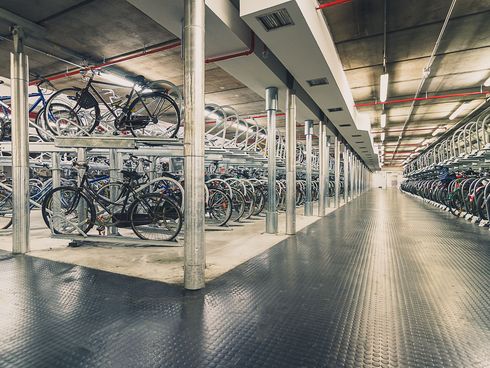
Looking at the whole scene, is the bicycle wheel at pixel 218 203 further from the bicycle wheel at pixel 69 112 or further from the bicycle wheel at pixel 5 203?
the bicycle wheel at pixel 5 203

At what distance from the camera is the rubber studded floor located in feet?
4.32

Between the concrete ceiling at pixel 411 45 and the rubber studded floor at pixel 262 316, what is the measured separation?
3.54 m

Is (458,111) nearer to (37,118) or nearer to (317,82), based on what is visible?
(317,82)

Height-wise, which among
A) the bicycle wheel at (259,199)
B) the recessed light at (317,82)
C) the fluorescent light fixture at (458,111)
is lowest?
the bicycle wheel at (259,199)

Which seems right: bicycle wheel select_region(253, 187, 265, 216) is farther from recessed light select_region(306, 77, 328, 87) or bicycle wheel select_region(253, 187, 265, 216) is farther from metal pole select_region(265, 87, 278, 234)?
recessed light select_region(306, 77, 328, 87)

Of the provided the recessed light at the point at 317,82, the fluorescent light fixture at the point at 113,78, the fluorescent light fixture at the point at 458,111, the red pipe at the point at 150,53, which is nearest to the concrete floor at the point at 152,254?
the red pipe at the point at 150,53

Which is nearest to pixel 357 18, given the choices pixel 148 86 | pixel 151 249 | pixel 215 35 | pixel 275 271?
pixel 215 35

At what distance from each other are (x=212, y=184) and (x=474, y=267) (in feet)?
13.1

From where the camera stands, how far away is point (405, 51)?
554 cm

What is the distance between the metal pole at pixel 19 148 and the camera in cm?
324

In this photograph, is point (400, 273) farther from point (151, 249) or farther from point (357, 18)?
point (357, 18)

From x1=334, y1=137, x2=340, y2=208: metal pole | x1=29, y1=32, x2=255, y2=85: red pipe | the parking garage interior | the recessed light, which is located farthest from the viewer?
x1=334, y1=137, x2=340, y2=208: metal pole

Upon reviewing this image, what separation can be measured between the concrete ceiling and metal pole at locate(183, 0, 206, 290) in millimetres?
2700

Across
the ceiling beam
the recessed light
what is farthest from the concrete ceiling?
the ceiling beam
